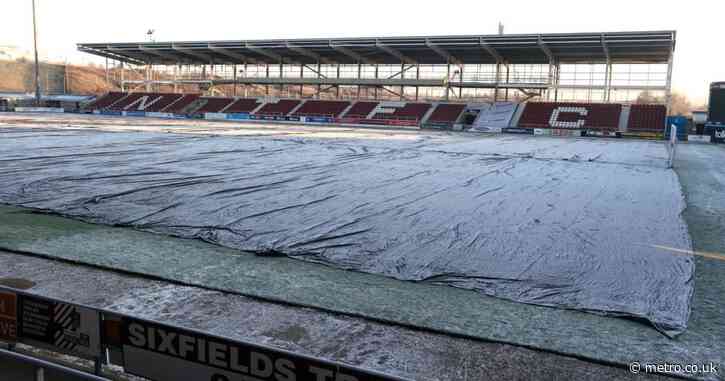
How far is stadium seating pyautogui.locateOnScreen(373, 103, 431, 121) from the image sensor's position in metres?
51.8

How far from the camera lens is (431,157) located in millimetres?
18984

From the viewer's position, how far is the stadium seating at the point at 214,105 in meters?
59.7

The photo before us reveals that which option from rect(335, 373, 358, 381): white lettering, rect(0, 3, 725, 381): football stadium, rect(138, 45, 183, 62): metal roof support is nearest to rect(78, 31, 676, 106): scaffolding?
rect(138, 45, 183, 62): metal roof support

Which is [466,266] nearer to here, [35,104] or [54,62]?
[35,104]

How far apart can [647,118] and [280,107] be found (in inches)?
1424

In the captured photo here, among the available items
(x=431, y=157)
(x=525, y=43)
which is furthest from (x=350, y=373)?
(x=525, y=43)

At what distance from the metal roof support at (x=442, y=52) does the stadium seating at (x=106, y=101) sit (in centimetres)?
3913

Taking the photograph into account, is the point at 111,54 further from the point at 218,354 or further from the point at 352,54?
the point at 218,354

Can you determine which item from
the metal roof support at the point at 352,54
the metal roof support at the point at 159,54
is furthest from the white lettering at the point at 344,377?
the metal roof support at the point at 159,54

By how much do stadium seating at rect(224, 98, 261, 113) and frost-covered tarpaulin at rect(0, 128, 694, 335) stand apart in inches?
1679

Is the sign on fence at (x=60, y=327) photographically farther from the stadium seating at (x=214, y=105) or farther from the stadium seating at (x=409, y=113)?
the stadium seating at (x=214, y=105)

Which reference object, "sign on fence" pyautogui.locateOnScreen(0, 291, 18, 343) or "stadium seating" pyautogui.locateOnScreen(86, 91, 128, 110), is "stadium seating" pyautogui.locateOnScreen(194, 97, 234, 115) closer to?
"stadium seating" pyautogui.locateOnScreen(86, 91, 128, 110)

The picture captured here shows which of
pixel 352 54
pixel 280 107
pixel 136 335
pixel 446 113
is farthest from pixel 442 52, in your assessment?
pixel 136 335

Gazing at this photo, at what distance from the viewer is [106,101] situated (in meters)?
63.8
